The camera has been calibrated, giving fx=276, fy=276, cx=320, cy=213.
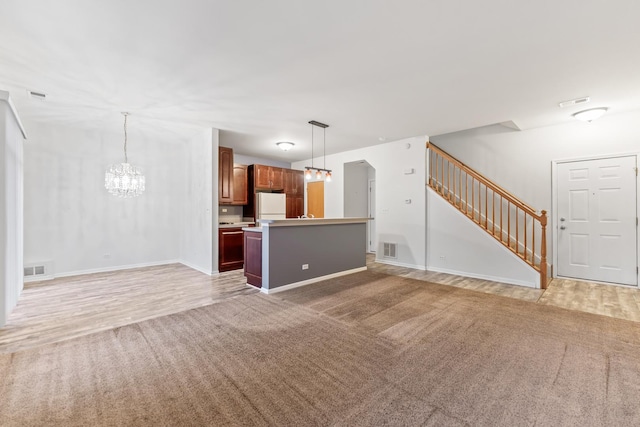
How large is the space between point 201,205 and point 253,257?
2030 mm

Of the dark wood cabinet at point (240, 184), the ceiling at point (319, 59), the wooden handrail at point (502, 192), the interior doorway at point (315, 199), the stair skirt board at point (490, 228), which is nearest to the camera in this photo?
the ceiling at point (319, 59)

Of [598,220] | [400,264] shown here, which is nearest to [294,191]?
[400,264]

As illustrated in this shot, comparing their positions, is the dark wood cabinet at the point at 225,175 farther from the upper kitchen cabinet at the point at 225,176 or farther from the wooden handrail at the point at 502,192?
the wooden handrail at the point at 502,192

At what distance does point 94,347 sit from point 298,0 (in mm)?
3530

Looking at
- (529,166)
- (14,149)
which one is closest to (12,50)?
(14,149)

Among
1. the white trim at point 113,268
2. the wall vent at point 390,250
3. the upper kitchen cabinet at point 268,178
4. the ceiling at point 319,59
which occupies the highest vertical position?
the ceiling at point 319,59

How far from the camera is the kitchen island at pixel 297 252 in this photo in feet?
14.3

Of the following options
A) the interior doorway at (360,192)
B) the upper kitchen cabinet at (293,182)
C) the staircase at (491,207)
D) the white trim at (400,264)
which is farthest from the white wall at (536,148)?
the upper kitchen cabinet at (293,182)

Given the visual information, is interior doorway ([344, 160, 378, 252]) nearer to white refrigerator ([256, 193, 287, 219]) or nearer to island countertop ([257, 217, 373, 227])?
white refrigerator ([256, 193, 287, 219])

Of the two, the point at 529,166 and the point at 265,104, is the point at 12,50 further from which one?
the point at 529,166

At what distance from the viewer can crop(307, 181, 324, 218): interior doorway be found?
8117 mm

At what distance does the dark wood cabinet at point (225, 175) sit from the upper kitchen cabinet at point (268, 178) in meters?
1.02

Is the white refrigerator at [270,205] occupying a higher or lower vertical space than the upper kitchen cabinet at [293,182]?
lower

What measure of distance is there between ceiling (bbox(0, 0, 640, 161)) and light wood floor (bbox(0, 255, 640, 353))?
9.34ft
